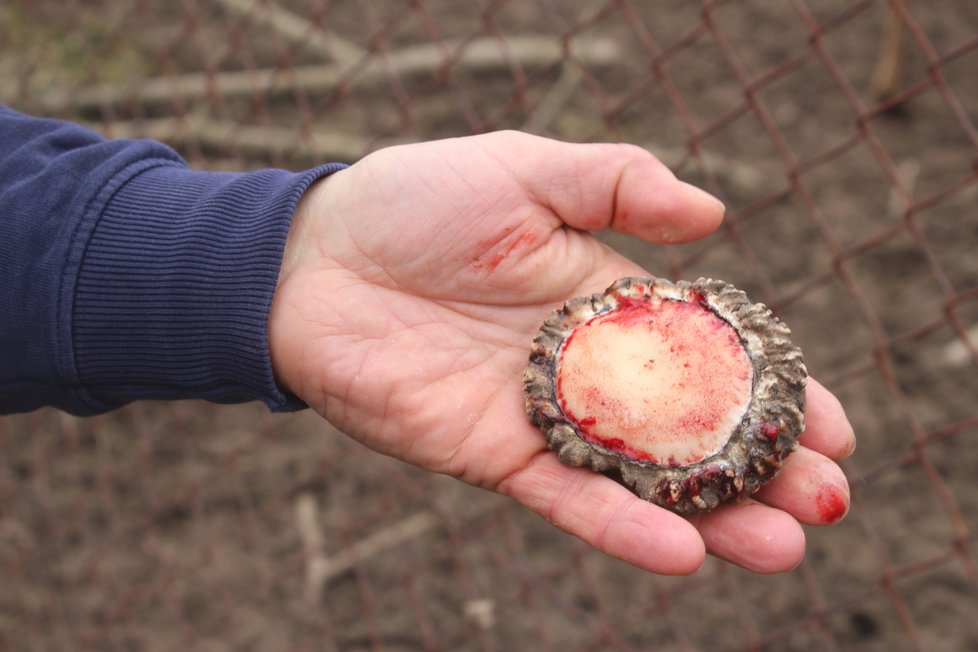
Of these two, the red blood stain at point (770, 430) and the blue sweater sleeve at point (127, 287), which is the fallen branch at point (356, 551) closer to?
the blue sweater sleeve at point (127, 287)

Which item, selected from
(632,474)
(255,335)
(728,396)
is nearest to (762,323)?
(728,396)

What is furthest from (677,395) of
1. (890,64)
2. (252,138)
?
(252,138)

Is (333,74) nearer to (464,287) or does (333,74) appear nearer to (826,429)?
(464,287)

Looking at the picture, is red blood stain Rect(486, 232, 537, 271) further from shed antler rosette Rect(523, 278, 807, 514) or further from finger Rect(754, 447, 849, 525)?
finger Rect(754, 447, 849, 525)

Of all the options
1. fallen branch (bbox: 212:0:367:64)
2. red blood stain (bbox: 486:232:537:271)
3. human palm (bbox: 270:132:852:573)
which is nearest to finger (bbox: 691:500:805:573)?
human palm (bbox: 270:132:852:573)

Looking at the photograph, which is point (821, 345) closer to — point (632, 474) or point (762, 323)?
point (762, 323)
